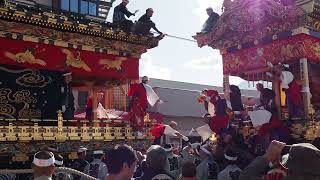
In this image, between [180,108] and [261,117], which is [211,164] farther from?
[180,108]

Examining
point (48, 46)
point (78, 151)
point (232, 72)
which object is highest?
point (48, 46)

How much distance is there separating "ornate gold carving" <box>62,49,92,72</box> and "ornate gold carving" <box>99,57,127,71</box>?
1.94 ft

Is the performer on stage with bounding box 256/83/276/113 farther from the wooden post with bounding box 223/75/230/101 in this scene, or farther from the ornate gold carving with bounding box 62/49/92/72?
the ornate gold carving with bounding box 62/49/92/72

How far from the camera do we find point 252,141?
9.06m

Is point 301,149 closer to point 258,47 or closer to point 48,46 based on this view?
point 258,47

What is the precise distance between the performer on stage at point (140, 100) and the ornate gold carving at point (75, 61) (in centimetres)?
170

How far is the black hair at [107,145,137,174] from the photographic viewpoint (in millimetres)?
3123

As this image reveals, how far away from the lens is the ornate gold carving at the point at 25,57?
36.2 feet

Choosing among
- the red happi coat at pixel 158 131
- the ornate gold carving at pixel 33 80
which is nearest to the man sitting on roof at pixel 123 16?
the ornate gold carving at pixel 33 80

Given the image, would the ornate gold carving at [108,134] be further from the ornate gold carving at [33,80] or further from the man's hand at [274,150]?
the man's hand at [274,150]

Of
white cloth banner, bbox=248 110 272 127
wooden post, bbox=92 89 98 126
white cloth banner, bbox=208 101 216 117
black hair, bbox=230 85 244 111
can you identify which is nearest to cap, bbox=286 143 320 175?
white cloth banner, bbox=248 110 272 127

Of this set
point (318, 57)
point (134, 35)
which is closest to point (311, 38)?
point (318, 57)

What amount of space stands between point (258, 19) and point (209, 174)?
4806 mm

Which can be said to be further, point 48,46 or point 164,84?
point 164,84
